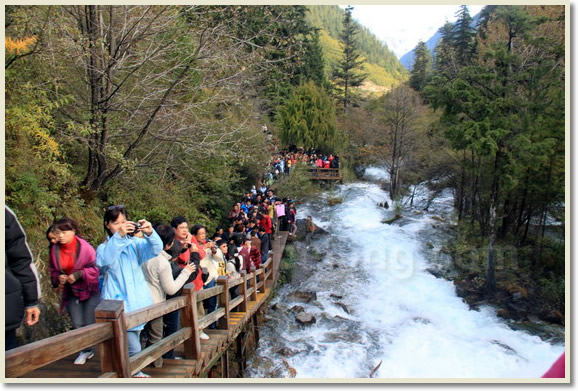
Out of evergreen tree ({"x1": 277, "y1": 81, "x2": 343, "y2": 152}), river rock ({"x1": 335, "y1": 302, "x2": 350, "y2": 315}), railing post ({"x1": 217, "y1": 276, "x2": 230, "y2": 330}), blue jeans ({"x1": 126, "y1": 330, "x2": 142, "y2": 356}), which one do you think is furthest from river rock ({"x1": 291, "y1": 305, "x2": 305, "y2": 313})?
evergreen tree ({"x1": 277, "y1": 81, "x2": 343, "y2": 152})

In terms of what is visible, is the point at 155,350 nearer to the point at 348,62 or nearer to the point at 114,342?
the point at 114,342

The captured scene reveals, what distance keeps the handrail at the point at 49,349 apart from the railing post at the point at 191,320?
117 cm

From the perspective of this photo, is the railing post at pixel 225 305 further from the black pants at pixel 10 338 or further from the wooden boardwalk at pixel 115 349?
the black pants at pixel 10 338

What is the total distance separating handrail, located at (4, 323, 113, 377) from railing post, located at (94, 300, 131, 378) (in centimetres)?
5

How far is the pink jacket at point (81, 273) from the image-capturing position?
10.1ft

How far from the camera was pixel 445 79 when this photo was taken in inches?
493

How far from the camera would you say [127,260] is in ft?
10.5

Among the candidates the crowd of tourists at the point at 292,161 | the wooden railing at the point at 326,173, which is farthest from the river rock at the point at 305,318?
the wooden railing at the point at 326,173

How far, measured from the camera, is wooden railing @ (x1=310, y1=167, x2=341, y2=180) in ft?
80.3

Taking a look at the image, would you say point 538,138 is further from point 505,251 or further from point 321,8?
point 321,8

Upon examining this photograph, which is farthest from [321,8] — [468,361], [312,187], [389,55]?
[468,361]

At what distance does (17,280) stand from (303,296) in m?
9.78

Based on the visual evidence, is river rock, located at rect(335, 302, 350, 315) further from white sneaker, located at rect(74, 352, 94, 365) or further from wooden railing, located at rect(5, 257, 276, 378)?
white sneaker, located at rect(74, 352, 94, 365)

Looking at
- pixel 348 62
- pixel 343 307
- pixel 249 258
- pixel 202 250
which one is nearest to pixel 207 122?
pixel 249 258
